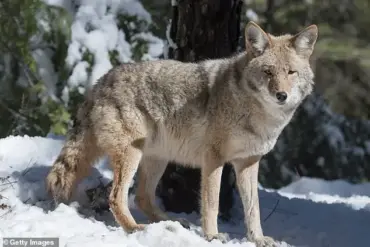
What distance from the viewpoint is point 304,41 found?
215 inches

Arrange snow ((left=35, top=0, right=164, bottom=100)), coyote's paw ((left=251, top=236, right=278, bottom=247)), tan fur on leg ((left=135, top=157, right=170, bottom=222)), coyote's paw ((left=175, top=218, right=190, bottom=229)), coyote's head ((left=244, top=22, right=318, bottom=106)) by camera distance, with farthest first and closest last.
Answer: snow ((left=35, top=0, right=164, bottom=100)), tan fur on leg ((left=135, top=157, right=170, bottom=222)), coyote's paw ((left=175, top=218, right=190, bottom=229)), coyote's paw ((left=251, top=236, right=278, bottom=247)), coyote's head ((left=244, top=22, right=318, bottom=106))

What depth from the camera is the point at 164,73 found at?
594 cm

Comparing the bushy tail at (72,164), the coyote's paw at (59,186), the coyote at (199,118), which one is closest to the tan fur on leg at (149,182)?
the coyote at (199,118)

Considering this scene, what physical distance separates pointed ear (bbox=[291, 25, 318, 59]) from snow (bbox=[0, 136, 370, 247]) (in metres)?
1.70

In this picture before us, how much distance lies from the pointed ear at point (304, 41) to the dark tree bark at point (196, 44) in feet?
3.62

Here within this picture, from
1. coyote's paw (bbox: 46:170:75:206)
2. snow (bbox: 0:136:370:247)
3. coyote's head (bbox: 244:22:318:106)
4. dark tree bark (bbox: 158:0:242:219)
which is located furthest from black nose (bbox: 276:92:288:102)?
coyote's paw (bbox: 46:170:75:206)

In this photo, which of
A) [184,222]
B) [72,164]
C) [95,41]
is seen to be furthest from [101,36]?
[184,222]

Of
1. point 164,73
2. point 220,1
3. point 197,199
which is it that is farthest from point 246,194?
point 220,1

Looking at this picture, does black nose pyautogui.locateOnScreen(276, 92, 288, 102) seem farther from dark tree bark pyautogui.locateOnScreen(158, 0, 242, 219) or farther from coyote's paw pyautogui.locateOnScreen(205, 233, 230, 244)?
dark tree bark pyautogui.locateOnScreen(158, 0, 242, 219)

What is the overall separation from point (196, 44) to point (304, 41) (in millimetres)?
1352

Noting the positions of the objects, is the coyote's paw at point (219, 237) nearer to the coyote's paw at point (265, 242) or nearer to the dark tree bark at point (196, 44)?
the coyote's paw at point (265, 242)

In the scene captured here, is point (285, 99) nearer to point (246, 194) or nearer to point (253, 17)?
point (246, 194)

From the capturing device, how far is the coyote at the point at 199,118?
5406 mm

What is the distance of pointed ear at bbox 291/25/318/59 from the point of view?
5.42 meters
